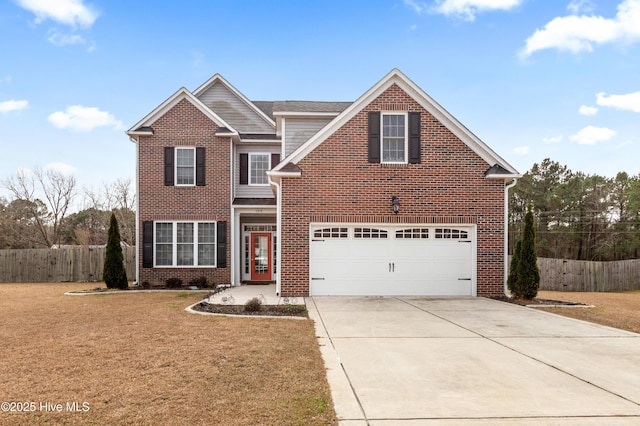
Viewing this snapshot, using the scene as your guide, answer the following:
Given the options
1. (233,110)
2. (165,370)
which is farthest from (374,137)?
(165,370)

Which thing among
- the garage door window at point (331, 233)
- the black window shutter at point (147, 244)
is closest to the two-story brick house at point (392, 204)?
the garage door window at point (331, 233)

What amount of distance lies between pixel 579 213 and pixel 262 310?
34.6 meters

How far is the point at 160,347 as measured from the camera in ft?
22.9

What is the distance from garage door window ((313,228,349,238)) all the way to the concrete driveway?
388 cm

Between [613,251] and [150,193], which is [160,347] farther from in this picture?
[613,251]

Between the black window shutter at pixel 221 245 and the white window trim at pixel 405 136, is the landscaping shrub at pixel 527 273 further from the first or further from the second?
the black window shutter at pixel 221 245

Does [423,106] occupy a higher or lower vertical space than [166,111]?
lower

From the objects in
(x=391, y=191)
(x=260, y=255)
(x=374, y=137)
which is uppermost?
(x=374, y=137)

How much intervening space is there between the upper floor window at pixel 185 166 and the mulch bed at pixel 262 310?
280 inches

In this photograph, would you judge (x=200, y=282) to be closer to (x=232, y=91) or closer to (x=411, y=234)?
(x=411, y=234)

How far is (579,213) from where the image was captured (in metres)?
36.9

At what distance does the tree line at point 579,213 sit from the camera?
118 ft

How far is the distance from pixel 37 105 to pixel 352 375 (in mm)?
26313

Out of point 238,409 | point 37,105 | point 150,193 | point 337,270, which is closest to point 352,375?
point 238,409
